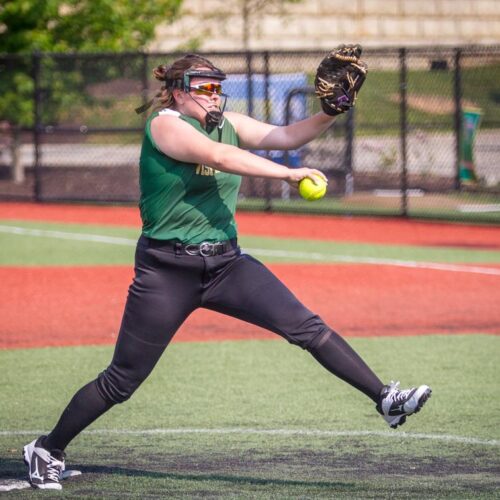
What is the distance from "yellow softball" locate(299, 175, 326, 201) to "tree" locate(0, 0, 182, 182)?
17.5m

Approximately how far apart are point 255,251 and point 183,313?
991 cm

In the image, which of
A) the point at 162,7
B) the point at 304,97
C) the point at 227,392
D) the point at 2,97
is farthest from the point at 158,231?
the point at 162,7

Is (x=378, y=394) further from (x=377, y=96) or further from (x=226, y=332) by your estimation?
(x=377, y=96)

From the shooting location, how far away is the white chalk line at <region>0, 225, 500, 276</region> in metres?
14.0

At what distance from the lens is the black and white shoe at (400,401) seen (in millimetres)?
5605

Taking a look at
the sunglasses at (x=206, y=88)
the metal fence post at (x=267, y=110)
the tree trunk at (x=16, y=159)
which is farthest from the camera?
the tree trunk at (x=16, y=159)

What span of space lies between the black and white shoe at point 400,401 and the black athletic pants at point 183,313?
66 millimetres

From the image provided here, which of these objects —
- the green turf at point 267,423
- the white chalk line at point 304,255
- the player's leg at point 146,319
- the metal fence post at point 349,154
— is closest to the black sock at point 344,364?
the green turf at point 267,423

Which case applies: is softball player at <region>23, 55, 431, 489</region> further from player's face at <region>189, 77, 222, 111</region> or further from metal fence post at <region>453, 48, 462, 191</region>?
metal fence post at <region>453, 48, 462, 191</region>

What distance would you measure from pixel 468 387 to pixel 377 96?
19.8 meters

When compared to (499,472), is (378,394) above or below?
above

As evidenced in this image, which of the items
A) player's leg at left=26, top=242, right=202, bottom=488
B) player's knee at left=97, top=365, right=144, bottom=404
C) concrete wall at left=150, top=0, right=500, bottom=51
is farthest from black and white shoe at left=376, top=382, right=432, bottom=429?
concrete wall at left=150, top=0, right=500, bottom=51

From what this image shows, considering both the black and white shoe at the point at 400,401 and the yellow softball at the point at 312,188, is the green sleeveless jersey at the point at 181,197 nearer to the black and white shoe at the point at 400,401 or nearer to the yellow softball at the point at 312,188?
Result: the yellow softball at the point at 312,188

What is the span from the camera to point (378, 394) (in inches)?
225
